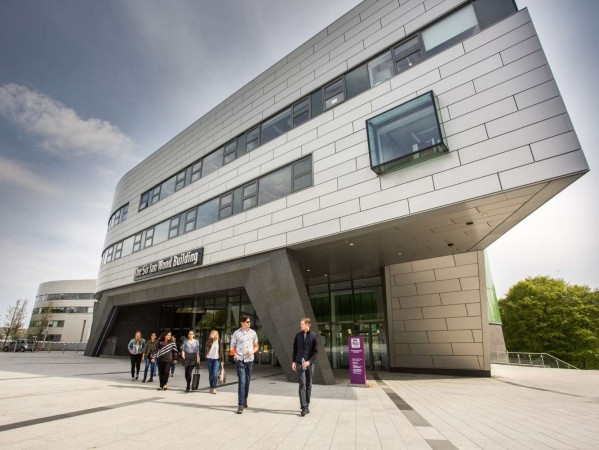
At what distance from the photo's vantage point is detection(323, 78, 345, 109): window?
12.6 metres

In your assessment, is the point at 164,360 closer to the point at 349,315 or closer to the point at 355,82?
the point at 349,315

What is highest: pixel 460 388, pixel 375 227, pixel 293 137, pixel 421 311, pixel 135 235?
pixel 293 137

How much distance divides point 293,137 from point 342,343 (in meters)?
11.8

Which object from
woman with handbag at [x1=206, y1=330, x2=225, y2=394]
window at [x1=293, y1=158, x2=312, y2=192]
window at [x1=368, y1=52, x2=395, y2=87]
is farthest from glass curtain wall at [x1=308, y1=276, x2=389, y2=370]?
window at [x1=368, y1=52, x2=395, y2=87]

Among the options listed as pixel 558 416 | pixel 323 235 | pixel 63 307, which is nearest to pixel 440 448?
pixel 558 416

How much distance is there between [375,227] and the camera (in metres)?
10.2

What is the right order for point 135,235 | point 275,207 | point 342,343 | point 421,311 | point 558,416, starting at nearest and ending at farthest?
point 558,416 → point 275,207 → point 421,311 → point 342,343 → point 135,235

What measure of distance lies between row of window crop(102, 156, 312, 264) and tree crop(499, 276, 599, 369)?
38888 mm

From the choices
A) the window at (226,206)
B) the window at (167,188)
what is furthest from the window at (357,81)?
the window at (167,188)

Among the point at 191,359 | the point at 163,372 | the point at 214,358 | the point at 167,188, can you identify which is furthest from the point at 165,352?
the point at 167,188

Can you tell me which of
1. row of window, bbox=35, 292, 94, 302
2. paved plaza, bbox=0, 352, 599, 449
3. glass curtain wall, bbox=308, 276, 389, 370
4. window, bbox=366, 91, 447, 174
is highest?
row of window, bbox=35, 292, 94, 302

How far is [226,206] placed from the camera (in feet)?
51.4

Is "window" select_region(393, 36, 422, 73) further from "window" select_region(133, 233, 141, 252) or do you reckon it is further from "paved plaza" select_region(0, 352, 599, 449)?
"window" select_region(133, 233, 141, 252)

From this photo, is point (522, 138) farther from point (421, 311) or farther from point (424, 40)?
point (421, 311)
